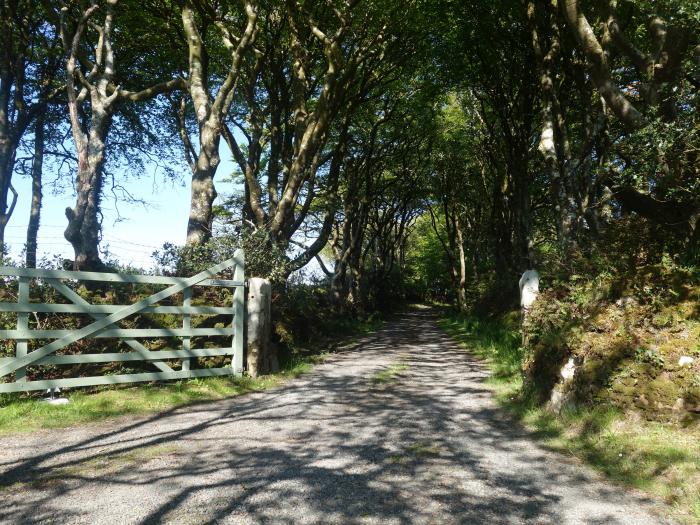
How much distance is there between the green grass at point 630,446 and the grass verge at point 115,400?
430 centimetres

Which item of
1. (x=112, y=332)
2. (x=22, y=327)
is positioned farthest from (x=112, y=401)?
(x=22, y=327)

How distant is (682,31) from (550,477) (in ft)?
21.2

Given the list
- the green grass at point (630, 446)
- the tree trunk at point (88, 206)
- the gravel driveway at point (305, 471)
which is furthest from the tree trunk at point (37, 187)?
the green grass at point (630, 446)

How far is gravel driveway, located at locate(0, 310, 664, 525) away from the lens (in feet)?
12.7

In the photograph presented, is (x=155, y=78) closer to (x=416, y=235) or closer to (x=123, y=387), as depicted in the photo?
(x=123, y=387)

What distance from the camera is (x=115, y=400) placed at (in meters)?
7.12

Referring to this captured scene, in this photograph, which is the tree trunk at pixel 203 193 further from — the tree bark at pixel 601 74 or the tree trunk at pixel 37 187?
the tree trunk at pixel 37 187

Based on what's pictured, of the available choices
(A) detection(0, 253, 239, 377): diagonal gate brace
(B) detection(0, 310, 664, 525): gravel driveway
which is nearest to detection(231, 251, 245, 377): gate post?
(A) detection(0, 253, 239, 377): diagonal gate brace

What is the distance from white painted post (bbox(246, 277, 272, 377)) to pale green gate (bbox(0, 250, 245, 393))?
19 cm

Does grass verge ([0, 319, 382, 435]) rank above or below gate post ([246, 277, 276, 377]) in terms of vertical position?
below

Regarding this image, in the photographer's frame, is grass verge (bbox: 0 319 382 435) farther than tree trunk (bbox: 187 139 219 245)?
No

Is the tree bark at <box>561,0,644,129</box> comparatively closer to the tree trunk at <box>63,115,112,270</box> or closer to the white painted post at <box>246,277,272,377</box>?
the white painted post at <box>246,277,272,377</box>

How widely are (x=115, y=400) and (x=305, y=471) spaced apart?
3.68 m

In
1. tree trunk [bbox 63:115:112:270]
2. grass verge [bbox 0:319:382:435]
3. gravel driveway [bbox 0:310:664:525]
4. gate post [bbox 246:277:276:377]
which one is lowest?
gravel driveway [bbox 0:310:664:525]
